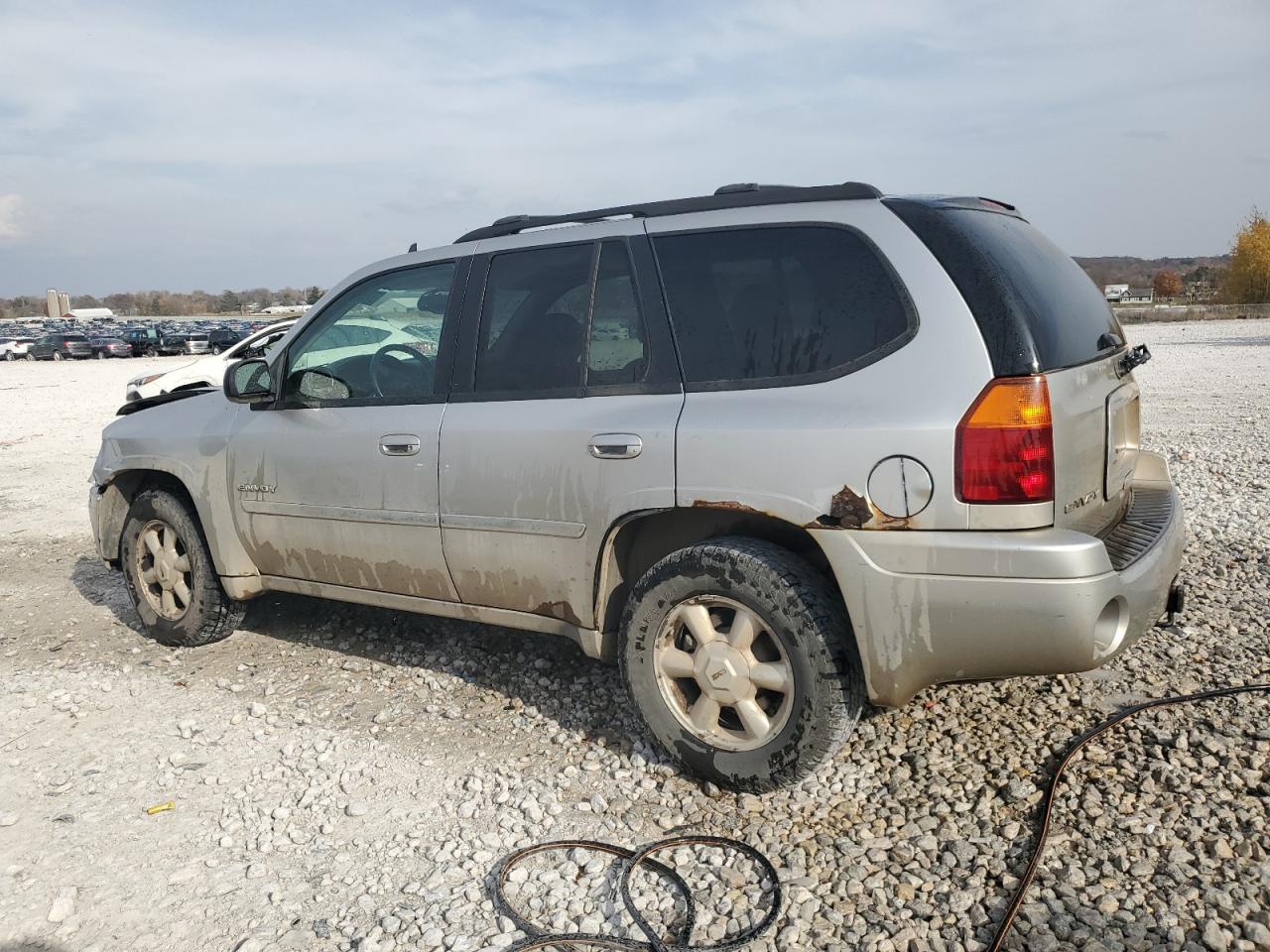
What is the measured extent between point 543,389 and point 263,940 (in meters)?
2.07

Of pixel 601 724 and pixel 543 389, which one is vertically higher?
pixel 543 389

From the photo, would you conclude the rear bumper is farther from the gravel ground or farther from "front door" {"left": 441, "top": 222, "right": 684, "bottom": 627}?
"front door" {"left": 441, "top": 222, "right": 684, "bottom": 627}

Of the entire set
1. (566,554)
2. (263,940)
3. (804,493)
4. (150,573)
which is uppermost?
(804,493)

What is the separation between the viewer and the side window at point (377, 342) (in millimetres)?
4250

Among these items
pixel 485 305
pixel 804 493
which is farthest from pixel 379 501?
pixel 804 493

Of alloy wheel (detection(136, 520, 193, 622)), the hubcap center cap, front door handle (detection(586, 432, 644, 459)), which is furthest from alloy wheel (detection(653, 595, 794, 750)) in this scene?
alloy wheel (detection(136, 520, 193, 622))

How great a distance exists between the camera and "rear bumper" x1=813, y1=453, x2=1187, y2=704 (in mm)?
2871

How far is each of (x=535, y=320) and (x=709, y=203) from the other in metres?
0.84

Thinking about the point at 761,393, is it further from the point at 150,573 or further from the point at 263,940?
the point at 150,573

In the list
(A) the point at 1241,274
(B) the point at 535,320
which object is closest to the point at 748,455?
(B) the point at 535,320

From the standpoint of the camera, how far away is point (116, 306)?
152 m

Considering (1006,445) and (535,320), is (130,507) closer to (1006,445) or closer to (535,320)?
(535,320)

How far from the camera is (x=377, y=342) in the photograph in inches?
177

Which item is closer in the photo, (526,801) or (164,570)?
(526,801)
